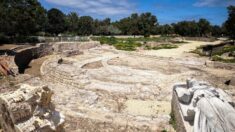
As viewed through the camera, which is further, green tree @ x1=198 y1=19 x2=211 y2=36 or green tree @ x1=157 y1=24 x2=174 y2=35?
green tree @ x1=198 y1=19 x2=211 y2=36

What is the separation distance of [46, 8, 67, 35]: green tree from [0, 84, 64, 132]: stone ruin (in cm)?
6928

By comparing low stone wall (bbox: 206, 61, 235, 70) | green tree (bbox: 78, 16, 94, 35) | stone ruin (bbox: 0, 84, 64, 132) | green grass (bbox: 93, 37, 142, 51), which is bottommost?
low stone wall (bbox: 206, 61, 235, 70)

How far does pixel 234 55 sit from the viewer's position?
34000 millimetres

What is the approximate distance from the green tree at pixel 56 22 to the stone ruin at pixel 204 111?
67.6 meters

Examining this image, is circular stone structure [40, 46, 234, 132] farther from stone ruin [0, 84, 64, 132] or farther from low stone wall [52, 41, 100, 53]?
low stone wall [52, 41, 100, 53]

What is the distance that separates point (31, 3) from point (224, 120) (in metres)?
33.5

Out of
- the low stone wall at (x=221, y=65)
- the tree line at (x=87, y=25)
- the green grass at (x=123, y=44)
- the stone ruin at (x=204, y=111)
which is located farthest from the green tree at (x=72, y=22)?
the stone ruin at (x=204, y=111)

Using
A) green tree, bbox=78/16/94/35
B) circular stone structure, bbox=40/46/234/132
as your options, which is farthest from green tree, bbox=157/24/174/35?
circular stone structure, bbox=40/46/234/132

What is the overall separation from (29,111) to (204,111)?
4391 millimetres

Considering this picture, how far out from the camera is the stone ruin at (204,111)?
6.03m

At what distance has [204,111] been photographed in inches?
263

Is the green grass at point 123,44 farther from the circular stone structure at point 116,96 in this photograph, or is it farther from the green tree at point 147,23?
the green tree at point 147,23

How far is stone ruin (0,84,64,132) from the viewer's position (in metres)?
4.97

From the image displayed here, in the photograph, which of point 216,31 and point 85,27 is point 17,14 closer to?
point 85,27
